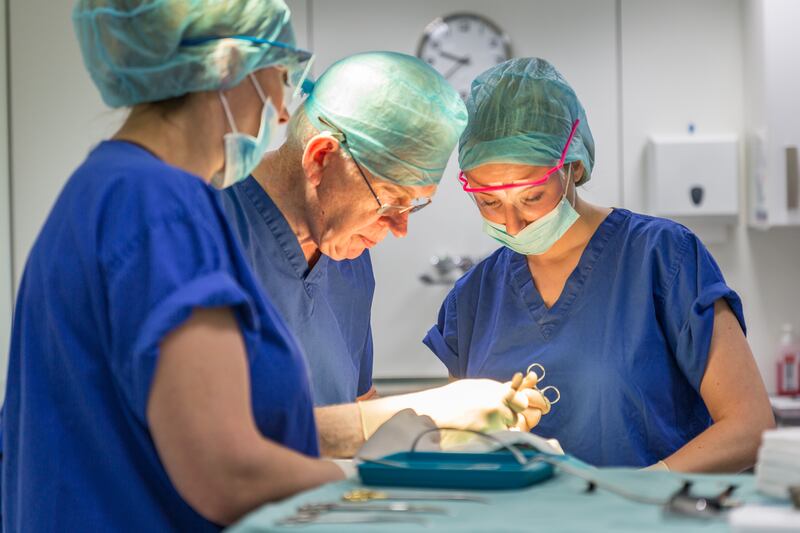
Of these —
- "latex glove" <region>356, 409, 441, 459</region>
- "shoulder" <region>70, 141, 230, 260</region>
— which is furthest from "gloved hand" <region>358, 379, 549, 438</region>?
"shoulder" <region>70, 141, 230, 260</region>

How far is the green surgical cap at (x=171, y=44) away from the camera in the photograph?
1257 millimetres

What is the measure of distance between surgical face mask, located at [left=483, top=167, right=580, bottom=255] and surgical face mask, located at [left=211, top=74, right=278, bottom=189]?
0.79 m

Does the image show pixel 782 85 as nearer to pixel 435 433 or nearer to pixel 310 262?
pixel 310 262

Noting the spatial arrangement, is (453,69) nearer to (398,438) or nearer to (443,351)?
(443,351)

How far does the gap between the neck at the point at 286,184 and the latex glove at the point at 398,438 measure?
598 millimetres

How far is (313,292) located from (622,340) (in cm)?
61

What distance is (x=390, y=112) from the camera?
178 cm

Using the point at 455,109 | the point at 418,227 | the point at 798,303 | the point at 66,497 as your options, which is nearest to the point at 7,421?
the point at 66,497

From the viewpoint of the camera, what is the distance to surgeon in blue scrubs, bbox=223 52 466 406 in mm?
1787

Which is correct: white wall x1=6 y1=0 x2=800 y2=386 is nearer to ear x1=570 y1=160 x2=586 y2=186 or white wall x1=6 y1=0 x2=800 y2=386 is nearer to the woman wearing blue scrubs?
ear x1=570 y1=160 x2=586 y2=186

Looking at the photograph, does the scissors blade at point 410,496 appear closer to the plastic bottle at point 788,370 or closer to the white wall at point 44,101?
the white wall at point 44,101

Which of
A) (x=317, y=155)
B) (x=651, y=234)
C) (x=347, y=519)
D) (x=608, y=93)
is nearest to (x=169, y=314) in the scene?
(x=347, y=519)

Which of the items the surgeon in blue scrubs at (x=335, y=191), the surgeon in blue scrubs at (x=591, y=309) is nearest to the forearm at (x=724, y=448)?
the surgeon in blue scrubs at (x=591, y=309)

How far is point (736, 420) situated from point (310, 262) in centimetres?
83
